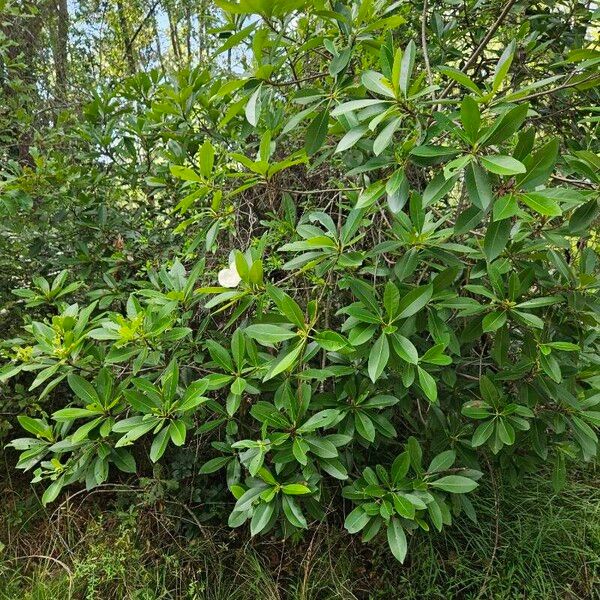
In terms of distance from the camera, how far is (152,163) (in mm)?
2395

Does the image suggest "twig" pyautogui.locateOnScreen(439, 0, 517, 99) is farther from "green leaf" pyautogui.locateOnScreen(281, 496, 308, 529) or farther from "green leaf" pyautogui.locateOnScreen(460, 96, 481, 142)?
"green leaf" pyautogui.locateOnScreen(281, 496, 308, 529)

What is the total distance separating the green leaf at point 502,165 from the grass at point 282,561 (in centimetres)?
142

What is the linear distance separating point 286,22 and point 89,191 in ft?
4.30

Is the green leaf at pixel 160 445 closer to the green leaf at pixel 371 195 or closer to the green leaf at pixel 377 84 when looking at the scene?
the green leaf at pixel 371 195

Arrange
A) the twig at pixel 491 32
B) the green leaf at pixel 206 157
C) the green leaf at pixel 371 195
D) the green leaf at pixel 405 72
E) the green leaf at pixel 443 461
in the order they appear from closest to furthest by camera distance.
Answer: the green leaf at pixel 405 72
the green leaf at pixel 371 195
the twig at pixel 491 32
the green leaf at pixel 206 157
the green leaf at pixel 443 461

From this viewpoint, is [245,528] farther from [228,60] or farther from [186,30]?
[186,30]

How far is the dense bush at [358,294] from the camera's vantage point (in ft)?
4.08

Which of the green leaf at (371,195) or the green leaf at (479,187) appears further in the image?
the green leaf at (371,195)

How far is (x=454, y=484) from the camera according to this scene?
5.07 ft

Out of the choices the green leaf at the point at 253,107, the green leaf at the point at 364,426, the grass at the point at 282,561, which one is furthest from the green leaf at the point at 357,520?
the green leaf at the point at 253,107

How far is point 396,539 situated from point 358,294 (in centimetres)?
74

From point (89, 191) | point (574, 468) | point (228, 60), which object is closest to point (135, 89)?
point (89, 191)

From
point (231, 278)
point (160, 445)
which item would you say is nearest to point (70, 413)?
point (160, 445)

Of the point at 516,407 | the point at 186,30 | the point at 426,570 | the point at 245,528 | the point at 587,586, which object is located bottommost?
the point at 587,586
